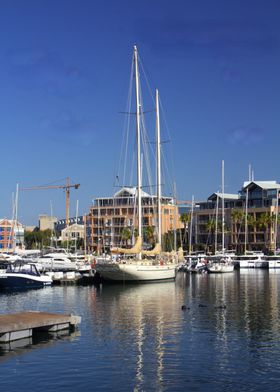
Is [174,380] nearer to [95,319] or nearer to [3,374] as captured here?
[3,374]

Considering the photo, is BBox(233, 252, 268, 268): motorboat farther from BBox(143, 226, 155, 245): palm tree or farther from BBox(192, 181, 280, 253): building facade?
BBox(143, 226, 155, 245): palm tree

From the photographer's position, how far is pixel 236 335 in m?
39.3

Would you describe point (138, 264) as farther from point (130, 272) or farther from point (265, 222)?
point (265, 222)

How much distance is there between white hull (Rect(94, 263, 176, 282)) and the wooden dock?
41369mm

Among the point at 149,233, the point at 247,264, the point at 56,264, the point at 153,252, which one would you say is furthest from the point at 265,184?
the point at 153,252

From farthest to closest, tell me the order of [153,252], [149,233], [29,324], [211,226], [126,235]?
[211,226] < [126,235] < [149,233] < [153,252] < [29,324]

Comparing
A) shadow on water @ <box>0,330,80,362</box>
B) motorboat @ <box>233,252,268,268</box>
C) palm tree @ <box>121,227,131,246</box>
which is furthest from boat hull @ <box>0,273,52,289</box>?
palm tree @ <box>121,227,131,246</box>

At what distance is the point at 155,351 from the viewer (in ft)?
111

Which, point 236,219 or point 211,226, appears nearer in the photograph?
point 236,219

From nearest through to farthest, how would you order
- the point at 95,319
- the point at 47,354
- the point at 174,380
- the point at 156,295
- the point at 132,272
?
the point at 174,380, the point at 47,354, the point at 95,319, the point at 156,295, the point at 132,272

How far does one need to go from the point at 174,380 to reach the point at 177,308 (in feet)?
88.6

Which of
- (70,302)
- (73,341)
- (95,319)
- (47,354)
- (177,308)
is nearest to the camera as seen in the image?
(47,354)

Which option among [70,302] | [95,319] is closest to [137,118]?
[70,302]

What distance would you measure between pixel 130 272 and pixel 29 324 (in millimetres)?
47198
